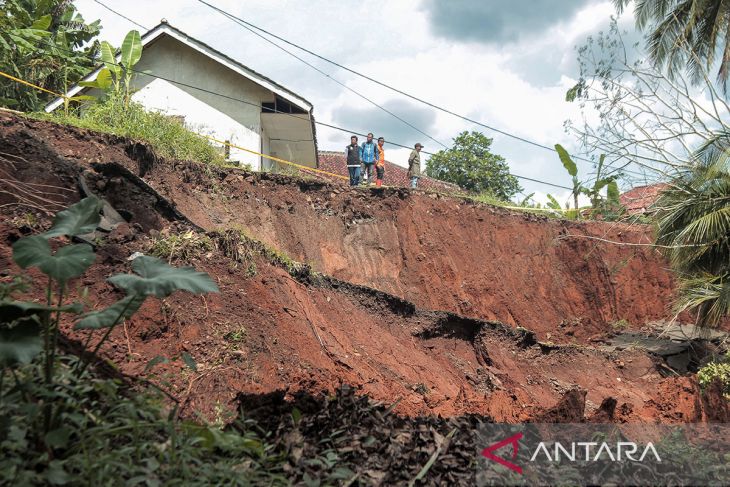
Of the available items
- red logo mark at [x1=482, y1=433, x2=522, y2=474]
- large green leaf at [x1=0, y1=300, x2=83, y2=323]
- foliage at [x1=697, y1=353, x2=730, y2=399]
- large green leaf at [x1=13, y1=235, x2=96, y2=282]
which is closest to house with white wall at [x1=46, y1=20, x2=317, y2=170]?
foliage at [x1=697, y1=353, x2=730, y2=399]

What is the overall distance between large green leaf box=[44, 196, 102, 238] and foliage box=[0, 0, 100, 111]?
12240 millimetres

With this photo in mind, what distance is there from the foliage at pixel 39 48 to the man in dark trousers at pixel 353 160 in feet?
23.8

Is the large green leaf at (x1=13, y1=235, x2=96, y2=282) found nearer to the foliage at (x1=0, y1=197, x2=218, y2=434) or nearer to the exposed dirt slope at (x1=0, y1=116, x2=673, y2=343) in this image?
the foliage at (x1=0, y1=197, x2=218, y2=434)

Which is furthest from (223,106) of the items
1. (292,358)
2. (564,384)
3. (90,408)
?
(90,408)

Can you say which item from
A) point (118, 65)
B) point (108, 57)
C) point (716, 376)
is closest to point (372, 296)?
point (716, 376)

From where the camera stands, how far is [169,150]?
14.1 meters

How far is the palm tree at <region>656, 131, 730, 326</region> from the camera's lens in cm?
1258

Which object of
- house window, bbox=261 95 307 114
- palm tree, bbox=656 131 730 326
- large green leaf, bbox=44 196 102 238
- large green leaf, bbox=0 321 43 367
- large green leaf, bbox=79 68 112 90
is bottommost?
large green leaf, bbox=0 321 43 367

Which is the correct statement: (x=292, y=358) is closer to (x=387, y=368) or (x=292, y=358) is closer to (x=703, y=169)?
(x=387, y=368)

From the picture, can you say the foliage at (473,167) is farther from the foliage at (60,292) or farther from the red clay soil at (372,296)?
the foliage at (60,292)

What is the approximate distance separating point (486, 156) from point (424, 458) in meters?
33.7

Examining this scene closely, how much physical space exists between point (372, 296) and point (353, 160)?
735 centimetres

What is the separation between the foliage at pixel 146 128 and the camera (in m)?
13.3

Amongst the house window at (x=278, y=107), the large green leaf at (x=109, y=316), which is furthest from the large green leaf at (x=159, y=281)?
the house window at (x=278, y=107)
